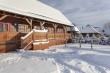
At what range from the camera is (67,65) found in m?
10.1

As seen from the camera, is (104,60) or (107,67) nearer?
(107,67)

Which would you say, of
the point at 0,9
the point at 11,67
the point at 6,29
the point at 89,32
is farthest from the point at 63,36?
the point at 89,32

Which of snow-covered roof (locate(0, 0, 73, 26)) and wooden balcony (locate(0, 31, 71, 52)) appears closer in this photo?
wooden balcony (locate(0, 31, 71, 52))

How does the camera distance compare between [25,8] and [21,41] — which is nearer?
[21,41]

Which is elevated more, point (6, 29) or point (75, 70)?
point (6, 29)

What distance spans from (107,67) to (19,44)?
9.93 metres

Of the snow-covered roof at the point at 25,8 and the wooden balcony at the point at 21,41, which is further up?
the snow-covered roof at the point at 25,8

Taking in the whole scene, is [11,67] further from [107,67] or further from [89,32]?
[89,32]

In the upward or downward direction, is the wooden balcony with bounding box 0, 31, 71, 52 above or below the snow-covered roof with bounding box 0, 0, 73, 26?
below

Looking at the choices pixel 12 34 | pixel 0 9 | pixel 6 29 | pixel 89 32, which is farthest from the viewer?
pixel 89 32

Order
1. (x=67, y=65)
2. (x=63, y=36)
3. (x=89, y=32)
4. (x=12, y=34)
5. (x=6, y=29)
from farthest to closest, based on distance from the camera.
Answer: (x=89, y=32) → (x=63, y=36) → (x=6, y=29) → (x=12, y=34) → (x=67, y=65)

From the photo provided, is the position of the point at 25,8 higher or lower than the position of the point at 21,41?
higher

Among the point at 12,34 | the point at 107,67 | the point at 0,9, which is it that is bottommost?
the point at 107,67

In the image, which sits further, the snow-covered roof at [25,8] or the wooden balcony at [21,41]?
the snow-covered roof at [25,8]
